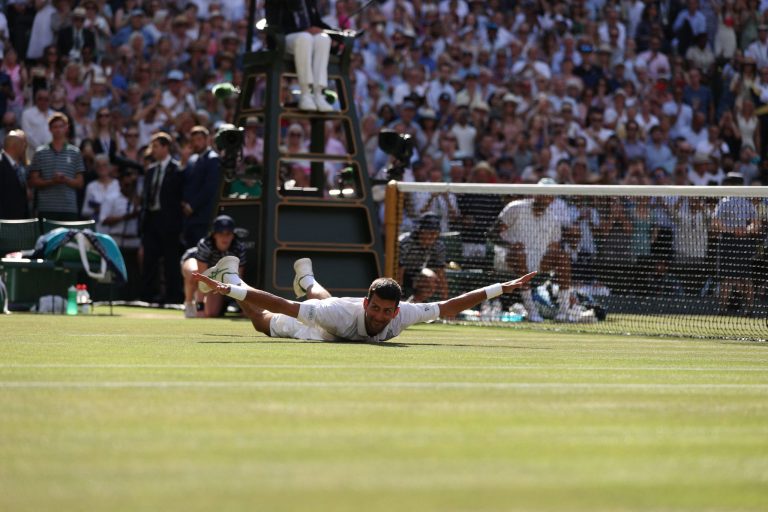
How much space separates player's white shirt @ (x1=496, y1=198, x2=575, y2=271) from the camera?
18219mm

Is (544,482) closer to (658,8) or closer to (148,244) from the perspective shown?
(148,244)

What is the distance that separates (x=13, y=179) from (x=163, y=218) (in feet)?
6.93

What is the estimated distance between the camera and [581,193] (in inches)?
635

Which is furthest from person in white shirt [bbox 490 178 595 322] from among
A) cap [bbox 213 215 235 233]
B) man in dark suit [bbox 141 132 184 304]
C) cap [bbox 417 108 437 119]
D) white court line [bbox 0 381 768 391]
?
white court line [bbox 0 381 768 391]

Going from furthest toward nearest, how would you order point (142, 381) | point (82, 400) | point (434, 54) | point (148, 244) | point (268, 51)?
point (434, 54) < point (148, 244) < point (268, 51) < point (142, 381) < point (82, 400)

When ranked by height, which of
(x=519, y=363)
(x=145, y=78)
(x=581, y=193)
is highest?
(x=145, y=78)

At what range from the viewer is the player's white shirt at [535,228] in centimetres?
1822

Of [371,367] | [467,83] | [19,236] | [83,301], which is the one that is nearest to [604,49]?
Answer: [467,83]

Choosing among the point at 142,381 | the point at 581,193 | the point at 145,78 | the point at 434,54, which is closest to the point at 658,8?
the point at 434,54

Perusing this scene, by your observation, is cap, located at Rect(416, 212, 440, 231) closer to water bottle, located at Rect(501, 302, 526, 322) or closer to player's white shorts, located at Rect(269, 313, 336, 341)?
water bottle, located at Rect(501, 302, 526, 322)

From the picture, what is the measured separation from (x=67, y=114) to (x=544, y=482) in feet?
57.8

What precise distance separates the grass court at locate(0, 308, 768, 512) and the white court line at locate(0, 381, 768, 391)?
0.02 meters

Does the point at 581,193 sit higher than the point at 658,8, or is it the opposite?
the point at 658,8

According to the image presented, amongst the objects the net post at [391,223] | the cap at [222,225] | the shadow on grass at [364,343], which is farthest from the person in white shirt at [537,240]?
the shadow on grass at [364,343]
